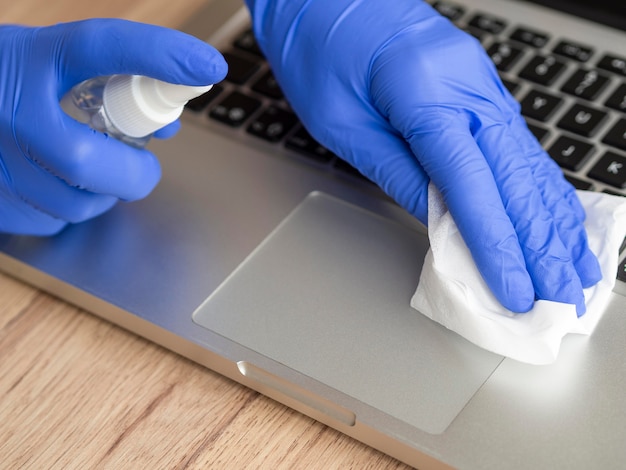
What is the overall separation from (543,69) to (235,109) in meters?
0.34

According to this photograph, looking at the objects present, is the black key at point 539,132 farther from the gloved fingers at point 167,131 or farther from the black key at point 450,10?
the gloved fingers at point 167,131

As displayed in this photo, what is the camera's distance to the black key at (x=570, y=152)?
853mm

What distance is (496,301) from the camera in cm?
71

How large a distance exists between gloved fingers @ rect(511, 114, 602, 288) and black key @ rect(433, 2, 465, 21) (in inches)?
10.8

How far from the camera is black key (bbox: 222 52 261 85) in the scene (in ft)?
3.26

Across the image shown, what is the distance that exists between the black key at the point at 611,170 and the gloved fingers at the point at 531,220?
3.6 inches

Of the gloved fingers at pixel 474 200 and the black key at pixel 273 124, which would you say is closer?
the gloved fingers at pixel 474 200

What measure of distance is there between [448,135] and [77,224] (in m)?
0.39

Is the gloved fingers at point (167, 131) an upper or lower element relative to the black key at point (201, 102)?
upper

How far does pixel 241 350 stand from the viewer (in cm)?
74

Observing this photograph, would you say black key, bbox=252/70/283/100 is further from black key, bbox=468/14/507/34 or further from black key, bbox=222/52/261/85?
black key, bbox=468/14/507/34

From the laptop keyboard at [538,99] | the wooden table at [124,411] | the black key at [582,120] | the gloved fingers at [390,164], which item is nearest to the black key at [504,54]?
the laptop keyboard at [538,99]

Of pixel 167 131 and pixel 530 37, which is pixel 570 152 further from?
pixel 167 131

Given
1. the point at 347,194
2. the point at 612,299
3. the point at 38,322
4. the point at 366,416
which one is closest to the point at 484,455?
the point at 366,416
